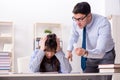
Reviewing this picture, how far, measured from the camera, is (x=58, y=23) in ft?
15.1

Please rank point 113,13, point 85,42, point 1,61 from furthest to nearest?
point 113,13, point 1,61, point 85,42

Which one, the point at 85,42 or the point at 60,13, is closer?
the point at 85,42

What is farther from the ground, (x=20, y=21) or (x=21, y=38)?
(x=20, y=21)

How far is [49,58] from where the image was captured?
233 centimetres

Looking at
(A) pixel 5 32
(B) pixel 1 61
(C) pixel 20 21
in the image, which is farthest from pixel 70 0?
(B) pixel 1 61

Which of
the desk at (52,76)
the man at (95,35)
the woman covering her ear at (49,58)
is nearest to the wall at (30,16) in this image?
the woman covering her ear at (49,58)

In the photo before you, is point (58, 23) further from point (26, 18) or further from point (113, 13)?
point (113, 13)

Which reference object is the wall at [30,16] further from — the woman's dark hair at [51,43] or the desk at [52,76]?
the desk at [52,76]

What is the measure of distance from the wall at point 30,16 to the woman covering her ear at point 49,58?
7.28ft

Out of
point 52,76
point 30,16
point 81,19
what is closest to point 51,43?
point 81,19

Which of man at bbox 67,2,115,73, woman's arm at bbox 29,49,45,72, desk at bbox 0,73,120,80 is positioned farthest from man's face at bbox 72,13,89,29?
desk at bbox 0,73,120,80

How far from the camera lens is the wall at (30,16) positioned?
4.57m

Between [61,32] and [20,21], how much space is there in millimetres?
765

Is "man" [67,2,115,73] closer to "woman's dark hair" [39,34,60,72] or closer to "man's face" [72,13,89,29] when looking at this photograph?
"man's face" [72,13,89,29]
